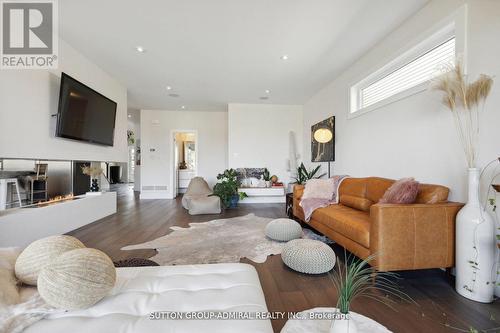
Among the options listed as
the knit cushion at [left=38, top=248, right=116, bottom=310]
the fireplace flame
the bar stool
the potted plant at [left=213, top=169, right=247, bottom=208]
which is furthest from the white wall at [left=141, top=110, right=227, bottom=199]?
the knit cushion at [left=38, top=248, right=116, bottom=310]

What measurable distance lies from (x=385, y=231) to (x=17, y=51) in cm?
441

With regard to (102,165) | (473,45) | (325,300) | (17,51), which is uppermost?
(17,51)

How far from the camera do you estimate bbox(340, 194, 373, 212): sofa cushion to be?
268cm

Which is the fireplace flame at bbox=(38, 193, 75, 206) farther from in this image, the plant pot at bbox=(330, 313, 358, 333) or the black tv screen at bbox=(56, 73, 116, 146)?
the plant pot at bbox=(330, 313, 358, 333)

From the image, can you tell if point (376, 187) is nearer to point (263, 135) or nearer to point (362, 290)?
point (362, 290)

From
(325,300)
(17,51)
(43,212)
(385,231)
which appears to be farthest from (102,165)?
(385,231)

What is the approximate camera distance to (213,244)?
2729 mm

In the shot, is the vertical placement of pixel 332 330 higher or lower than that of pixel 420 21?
Answer: lower

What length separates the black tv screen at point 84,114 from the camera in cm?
294

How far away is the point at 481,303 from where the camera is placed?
5.20 feet

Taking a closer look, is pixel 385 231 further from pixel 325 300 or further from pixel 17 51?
pixel 17 51

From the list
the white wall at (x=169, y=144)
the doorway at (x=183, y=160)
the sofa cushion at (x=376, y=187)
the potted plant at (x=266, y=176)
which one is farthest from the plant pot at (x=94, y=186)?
the sofa cushion at (x=376, y=187)

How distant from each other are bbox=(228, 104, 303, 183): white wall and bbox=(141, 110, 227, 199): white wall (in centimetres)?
127

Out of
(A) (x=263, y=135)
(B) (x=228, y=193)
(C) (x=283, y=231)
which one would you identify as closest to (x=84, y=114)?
(B) (x=228, y=193)
